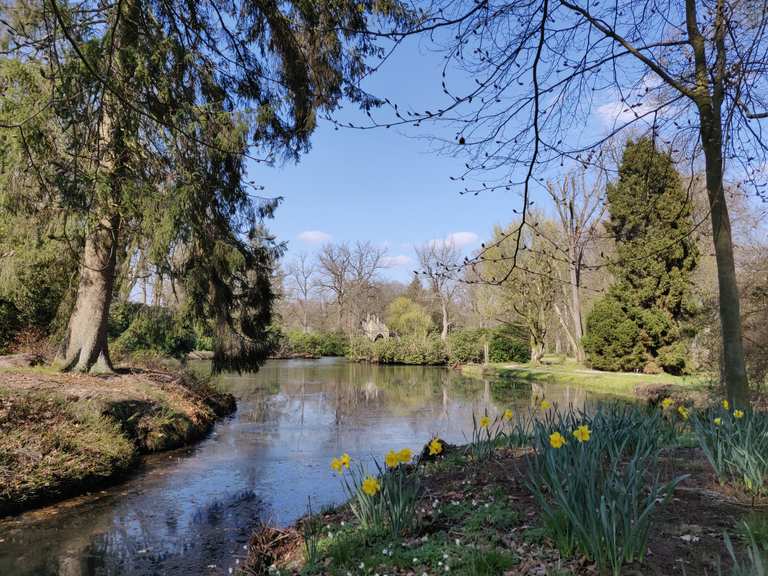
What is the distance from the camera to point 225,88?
5.06m

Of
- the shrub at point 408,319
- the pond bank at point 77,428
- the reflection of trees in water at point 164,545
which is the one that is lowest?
the reflection of trees in water at point 164,545

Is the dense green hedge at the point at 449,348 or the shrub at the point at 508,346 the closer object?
the shrub at the point at 508,346

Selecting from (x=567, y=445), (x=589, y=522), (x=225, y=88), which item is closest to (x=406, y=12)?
(x=225, y=88)

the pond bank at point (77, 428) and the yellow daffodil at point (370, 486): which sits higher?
the yellow daffodil at point (370, 486)

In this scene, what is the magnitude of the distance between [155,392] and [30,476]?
419 centimetres

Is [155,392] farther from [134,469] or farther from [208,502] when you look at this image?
[208,502]

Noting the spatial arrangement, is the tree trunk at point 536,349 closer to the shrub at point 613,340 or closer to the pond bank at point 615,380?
the pond bank at point 615,380

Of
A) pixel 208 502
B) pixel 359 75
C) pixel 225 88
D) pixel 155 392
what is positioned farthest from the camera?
pixel 155 392

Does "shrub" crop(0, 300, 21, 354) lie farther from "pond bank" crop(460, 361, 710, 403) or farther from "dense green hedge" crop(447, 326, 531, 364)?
"dense green hedge" crop(447, 326, 531, 364)

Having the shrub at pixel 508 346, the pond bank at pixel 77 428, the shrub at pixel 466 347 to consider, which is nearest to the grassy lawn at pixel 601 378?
the shrub at pixel 508 346

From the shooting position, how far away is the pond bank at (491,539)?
8.11ft

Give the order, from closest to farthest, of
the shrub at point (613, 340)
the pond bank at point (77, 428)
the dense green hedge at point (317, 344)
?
the pond bank at point (77, 428) < the shrub at point (613, 340) < the dense green hedge at point (317, 344)

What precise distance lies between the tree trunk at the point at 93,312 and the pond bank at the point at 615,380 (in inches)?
449

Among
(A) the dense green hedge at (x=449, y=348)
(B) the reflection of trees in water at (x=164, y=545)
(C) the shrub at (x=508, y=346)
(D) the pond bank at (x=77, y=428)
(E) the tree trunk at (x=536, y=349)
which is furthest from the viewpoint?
(A) the dense green hedge at (x=449, y=348)
